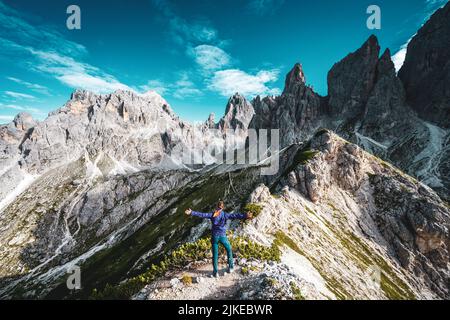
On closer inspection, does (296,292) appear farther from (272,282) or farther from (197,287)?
(197,287)

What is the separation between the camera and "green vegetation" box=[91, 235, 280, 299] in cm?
1839

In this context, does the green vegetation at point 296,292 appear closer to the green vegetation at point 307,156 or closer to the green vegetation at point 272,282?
the green vegetation at point 272,282

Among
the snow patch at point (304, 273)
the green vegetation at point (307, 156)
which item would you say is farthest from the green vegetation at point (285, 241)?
the green vegetation at point (307, 156)

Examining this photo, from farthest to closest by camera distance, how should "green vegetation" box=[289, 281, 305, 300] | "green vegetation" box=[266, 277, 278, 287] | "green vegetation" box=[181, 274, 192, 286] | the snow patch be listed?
the snow patch < "green vegetation" box=[181, 274, 192, 286] < "green vegetation" box=[266, 277, 278, 287] < "green vegetation" box=[289, 281, 305, 300]

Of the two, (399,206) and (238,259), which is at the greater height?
(238,259)

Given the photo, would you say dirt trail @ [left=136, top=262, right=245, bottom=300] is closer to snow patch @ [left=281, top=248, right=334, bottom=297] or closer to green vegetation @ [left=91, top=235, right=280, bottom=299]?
green vegetation @ [left=91, top=235, right=280, bottom=299]

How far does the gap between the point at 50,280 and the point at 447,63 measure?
11962 inches

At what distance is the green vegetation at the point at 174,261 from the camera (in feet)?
60.3

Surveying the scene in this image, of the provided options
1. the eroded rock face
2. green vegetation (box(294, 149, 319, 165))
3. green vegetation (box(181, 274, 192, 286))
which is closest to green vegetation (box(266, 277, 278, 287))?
green vegetation (box(181, 274, 192, 286))

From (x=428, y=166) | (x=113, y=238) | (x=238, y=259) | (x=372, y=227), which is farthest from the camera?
(x=113, y=238)

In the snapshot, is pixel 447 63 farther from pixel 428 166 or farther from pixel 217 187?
pixel 217 187
